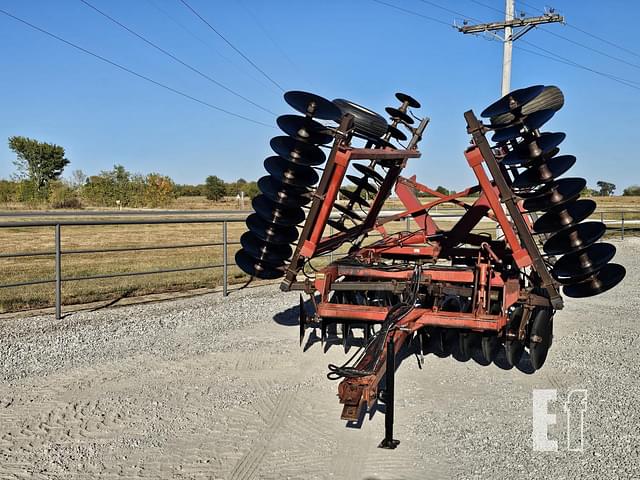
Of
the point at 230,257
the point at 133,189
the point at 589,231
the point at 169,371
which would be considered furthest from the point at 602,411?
the point at 133,189

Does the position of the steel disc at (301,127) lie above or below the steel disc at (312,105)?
below

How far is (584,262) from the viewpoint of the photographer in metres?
6.11

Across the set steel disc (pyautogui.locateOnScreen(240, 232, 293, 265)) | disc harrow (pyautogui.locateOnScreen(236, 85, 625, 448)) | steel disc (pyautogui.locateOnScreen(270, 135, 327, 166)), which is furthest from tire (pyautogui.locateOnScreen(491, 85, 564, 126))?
steel disc (pyautogui.locateOnScreen(240, 232, 293, 265))

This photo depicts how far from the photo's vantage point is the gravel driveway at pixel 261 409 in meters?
4.39

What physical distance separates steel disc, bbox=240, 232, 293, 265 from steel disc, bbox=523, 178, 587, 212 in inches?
109

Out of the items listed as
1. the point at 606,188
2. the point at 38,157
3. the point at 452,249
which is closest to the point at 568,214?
the point at 452,249

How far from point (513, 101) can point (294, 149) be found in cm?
216

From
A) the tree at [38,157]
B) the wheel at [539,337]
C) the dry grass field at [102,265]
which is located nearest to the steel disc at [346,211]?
the wheel at [539,337]

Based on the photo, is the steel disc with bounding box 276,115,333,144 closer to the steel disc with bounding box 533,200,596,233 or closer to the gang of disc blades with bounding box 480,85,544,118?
the gang of disc blades with bounding box 480,85,544,118

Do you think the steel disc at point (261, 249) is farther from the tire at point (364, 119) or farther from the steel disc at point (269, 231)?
the tire at point (364, 119)

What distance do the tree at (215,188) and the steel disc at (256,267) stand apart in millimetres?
66028

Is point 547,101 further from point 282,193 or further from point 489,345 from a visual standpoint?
point 282,193

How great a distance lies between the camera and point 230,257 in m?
19.3

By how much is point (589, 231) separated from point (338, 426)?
2.90 m
